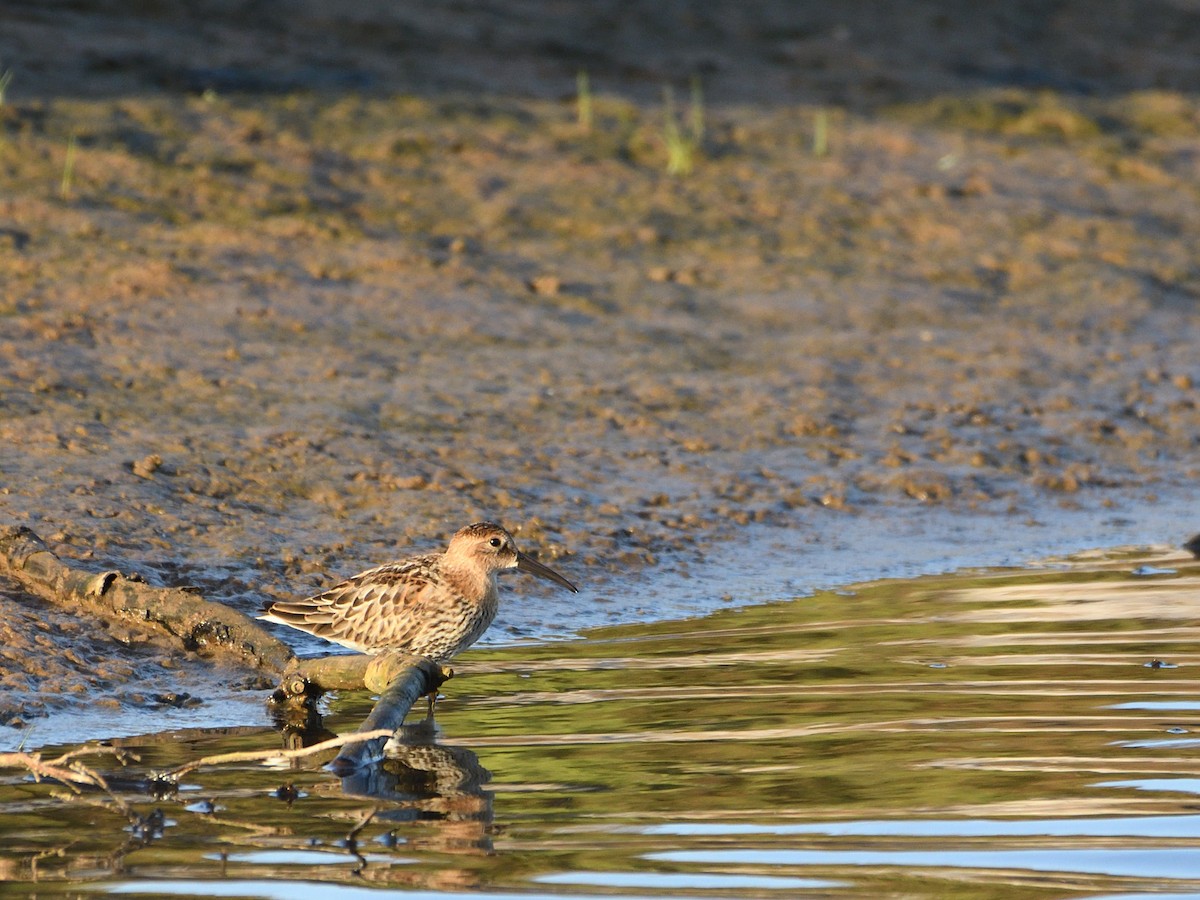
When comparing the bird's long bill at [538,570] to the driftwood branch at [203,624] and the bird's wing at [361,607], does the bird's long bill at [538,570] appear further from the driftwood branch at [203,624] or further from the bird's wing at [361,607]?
the driftwood branch at [203,624]

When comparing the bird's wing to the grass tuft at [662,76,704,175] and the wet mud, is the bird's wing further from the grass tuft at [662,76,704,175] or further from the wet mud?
the grass tuft at [662,76,704,175]

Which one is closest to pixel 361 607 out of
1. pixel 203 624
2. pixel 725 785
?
pixel 203 624

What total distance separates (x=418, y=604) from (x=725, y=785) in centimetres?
211

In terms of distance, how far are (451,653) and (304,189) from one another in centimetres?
586

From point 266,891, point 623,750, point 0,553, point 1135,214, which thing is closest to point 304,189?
point 0,553

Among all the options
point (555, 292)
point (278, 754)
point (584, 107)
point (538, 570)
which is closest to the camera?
point (278, 754)

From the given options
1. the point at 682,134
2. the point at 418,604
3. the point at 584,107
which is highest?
the point at 584,107

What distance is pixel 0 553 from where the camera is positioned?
8117 millimetres

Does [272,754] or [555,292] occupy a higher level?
[555,292]

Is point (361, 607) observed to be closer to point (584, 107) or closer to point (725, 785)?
point (725, 785)

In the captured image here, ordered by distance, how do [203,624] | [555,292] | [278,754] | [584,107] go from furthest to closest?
1. [584,107]
2. [555,292]
3. [203,624]
4. [278,754]

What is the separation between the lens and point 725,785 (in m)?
6.00

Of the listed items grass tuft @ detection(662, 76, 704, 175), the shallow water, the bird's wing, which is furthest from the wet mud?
the shallow water

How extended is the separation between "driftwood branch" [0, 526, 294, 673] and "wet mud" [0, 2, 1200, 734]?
0.22m
